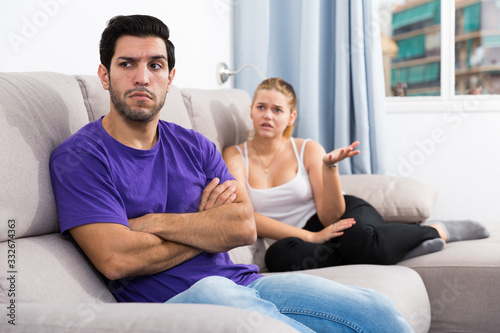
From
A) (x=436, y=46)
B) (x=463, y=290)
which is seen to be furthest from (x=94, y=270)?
(x=436, y=46)

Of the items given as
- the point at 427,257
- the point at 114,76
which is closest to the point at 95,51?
the point at 114,76

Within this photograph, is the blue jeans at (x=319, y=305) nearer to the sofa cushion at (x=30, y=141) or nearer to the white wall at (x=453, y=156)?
the sofa cushion at (x=30, y=141)

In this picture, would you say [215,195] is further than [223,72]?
No

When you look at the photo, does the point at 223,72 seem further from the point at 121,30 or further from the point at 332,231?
the point at 121,30

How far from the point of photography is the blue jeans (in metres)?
1.17

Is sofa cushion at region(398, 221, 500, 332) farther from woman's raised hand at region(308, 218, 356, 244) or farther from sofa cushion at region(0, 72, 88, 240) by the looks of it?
sofa cushion at region(0, 72, 88, 240)

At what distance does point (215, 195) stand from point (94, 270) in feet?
1.19

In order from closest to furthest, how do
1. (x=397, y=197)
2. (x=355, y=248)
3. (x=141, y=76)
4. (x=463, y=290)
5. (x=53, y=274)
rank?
(x=53, y=274) < (x=141, y=76) < (x=463, y=290) < (x=355, y=248) < (x=397, y=197)

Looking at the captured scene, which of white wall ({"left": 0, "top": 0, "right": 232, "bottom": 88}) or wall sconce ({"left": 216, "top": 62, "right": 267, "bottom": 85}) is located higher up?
white wall ({"left": 0, "top": 0, "right": 232, "bottom": 88})

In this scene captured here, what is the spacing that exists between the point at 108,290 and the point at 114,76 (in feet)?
1.72

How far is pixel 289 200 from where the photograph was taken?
218cm

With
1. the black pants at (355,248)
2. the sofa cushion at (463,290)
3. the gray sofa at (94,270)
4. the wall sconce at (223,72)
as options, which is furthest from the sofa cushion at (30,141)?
the wall sconce at (223,72)

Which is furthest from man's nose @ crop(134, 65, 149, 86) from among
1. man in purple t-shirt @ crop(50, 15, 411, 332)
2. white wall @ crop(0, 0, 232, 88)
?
white wall @ crop(0, 0, 232, 88)

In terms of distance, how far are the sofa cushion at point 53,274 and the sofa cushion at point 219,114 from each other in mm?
886
